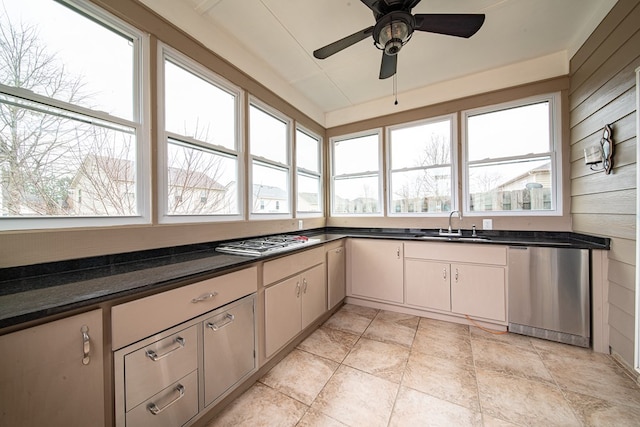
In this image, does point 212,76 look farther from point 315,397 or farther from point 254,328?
point 315,397

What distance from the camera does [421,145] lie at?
3293 millimetres

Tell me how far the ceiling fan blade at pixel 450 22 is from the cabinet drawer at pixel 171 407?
2.62 meters

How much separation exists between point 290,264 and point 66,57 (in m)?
1.97

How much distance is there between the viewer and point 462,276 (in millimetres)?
2516

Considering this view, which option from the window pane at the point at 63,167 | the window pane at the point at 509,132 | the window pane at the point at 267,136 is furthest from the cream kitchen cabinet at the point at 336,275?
the window pane at the point at 509,132

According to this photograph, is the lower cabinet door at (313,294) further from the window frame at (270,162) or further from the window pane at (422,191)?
the window pane at (422,191)

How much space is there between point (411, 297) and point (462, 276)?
62cm

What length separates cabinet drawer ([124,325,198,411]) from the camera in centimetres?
103

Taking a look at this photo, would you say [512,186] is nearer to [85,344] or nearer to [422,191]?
[422,191]

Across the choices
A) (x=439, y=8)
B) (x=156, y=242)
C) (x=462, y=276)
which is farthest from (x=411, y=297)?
(x=439, y=8)

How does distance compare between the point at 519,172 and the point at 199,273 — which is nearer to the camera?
the point at 199,273

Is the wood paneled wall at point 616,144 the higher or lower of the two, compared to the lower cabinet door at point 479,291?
higher

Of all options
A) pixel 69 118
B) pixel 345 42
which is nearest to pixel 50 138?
pixel 69 118

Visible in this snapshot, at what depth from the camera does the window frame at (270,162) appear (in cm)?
246
